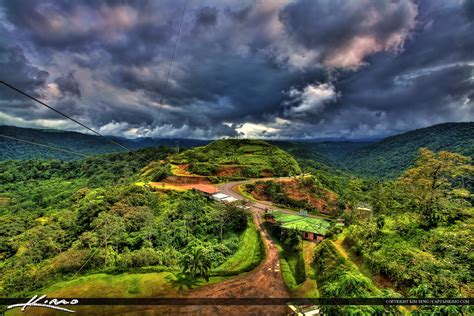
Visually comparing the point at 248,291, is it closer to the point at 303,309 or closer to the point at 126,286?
the point at 303,309

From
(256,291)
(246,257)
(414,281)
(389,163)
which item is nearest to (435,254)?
(414,281)

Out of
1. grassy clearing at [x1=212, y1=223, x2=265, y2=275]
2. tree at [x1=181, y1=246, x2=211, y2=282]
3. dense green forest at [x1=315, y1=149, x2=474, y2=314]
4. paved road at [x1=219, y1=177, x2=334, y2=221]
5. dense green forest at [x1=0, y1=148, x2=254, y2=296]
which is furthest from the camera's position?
paved road at [x1=219, y1=177, x2=334, y2=221]

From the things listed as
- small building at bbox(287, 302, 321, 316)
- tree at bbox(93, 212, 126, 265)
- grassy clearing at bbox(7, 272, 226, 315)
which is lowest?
grassy clearing at bbox(7, 272, 226, 315)

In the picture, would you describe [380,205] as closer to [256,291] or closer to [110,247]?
[256,291]

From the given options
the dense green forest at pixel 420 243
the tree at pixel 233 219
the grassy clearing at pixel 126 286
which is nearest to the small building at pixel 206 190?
the tree at pixel 233 219

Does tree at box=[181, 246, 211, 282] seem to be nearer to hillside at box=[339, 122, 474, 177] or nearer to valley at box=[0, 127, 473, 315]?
valley at box=[0, 127, 473, 315]

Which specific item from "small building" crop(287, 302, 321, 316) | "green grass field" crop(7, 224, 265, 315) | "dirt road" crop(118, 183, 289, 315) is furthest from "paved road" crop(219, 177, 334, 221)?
"small building" crop(287, 302, 321, 316)

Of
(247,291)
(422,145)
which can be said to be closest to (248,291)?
(247,291)
